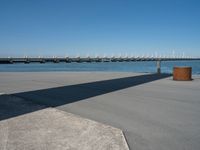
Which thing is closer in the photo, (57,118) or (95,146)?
(95,146)

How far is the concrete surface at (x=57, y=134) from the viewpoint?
13.7ft

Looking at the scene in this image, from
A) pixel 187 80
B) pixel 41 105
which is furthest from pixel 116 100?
pixel 187 80

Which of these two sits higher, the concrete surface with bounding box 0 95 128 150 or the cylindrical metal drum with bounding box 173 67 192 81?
the cylindrical metal drum with bounding box 173 67 192 81

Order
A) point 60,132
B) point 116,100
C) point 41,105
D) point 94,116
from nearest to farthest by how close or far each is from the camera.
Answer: point 60,132
point 94,116
point 41,105
point 116,100

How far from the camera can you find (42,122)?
18.6 feet

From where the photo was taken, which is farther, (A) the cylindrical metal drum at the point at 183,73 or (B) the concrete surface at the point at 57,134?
(A) the cylindrical metal drum at the point at 183,73

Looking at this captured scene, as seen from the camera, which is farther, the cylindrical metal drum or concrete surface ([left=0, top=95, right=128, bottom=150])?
the cylindrical metal drum

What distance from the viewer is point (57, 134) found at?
4773mm

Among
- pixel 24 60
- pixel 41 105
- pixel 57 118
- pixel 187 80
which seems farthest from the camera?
pixel 24 60

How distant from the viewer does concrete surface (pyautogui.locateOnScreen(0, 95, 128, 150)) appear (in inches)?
165

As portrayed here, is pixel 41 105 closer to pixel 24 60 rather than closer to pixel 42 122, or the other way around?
pixel 42 122

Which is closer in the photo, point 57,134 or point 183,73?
point 57,134

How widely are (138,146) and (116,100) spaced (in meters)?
4.63

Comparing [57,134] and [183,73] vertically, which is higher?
[183,73]
